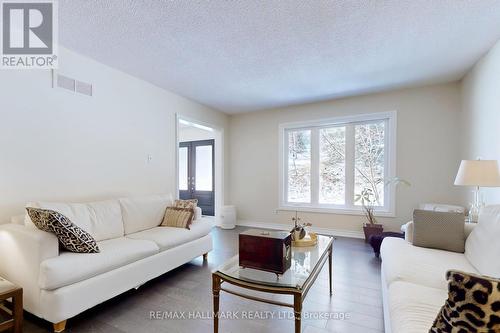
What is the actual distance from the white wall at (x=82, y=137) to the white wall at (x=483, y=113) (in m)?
4.30

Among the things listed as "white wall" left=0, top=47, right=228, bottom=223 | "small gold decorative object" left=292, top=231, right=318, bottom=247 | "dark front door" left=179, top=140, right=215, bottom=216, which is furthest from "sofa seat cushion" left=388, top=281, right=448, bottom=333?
"dark front door" left=179, top=140, right=215, bottom=216

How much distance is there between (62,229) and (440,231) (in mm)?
3302

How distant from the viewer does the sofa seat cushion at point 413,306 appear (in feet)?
3.84

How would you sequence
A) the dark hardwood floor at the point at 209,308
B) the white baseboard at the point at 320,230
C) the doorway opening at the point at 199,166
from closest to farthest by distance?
1. the dark hardwood floor at the point at 209,308
2. the white baseboard at the point at 320,230
3. the doorway opening at the point at 199,166

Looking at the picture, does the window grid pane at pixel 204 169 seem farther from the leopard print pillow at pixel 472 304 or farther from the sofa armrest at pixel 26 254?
the leopard print pillow at pixel 472 304

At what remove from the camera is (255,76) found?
3.46 metres

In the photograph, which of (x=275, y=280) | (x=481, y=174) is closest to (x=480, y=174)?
(x=481, y=174)

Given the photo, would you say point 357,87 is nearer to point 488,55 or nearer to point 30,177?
point 488,55

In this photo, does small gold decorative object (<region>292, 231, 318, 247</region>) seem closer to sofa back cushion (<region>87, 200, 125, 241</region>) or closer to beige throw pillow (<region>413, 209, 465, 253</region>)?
beige throw pillow (<region>413, 209, 465, 253</region>)

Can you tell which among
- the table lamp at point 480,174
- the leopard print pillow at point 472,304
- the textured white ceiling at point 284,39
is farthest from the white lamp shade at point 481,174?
the leopard print pillow at point 472,304

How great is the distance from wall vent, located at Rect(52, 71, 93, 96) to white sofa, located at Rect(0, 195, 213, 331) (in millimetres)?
1356

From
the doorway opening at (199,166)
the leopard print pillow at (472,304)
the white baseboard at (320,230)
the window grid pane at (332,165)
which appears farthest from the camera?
the doorway opening at (199,166)

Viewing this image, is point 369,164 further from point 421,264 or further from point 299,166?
point 421,264

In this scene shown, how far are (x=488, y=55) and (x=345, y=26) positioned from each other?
1.90m
